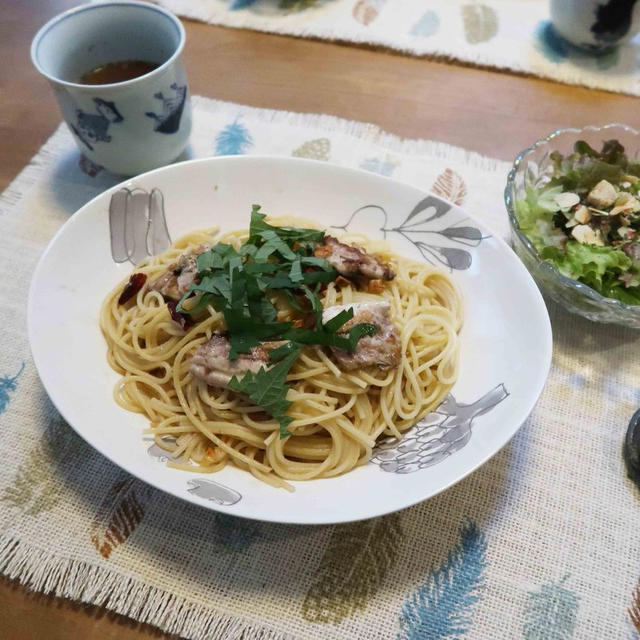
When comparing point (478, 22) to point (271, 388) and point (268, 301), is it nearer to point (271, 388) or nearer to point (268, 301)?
point (268, 301)

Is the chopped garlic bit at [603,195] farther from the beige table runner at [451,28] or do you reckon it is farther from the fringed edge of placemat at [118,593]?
A: the fringed edge of placemat at [118,593]

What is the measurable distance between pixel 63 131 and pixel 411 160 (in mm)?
1622

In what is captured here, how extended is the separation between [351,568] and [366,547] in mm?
68

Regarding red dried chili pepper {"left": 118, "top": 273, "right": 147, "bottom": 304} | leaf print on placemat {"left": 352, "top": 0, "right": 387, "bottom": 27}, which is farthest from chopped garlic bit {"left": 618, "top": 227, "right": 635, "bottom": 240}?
leaf print on placemat {"left": 352, "top": 0, "right": 387, "bottom": 27}

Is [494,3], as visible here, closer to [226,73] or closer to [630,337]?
[226,73]

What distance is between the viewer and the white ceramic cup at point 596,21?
2.85 m

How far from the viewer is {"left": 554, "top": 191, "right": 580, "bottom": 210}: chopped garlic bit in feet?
6.74

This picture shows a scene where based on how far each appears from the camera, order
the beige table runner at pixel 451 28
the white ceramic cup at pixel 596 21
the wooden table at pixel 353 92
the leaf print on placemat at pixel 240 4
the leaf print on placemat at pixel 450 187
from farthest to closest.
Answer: the leaf print on placemat at pixel 240 4 < the beige table runner at pixel 451 28 < the white ceramic cup at pixel 596 21 < the wooden table at pixel 353 92 < the leaf print on placemat at pixel 450 187

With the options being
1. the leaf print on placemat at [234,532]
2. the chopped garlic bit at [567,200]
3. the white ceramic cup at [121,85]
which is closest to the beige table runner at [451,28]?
the white ceramic cup at [121,85]

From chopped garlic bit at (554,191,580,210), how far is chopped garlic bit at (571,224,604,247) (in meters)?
0.10

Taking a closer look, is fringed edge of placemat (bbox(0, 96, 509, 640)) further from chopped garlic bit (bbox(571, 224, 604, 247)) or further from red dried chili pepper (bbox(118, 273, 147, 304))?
chopped garlic bit (bbox(571, 224, 604, 247))

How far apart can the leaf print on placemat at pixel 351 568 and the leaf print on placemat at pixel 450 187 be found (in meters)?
1.41

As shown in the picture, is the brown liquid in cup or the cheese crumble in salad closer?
the cheese crumble in salad

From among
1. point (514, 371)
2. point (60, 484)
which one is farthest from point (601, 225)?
point (60, 484)
